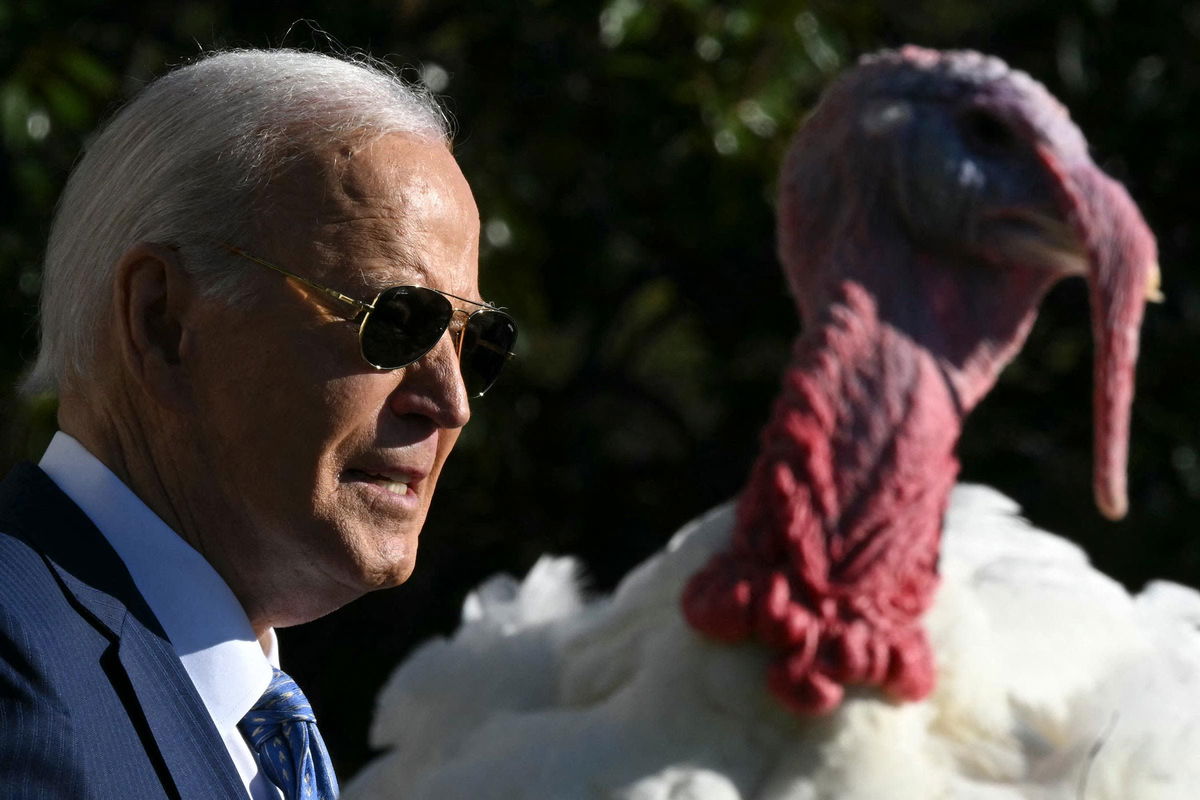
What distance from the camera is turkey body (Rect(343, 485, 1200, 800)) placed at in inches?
91.7

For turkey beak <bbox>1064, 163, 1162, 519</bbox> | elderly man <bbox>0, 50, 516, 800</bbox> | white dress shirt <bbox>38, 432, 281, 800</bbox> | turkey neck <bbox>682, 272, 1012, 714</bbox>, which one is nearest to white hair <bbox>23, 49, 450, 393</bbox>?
elderly man <bbox>0, 50, 516, 800</bbox>

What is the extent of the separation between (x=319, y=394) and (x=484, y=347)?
224 mm

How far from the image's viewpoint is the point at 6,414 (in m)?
3.58

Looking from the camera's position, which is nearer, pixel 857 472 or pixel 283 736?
pixel 283 736

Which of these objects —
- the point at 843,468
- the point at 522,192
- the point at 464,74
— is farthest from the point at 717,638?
the point at 464,74

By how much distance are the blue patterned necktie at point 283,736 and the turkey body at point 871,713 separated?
1.03 meters

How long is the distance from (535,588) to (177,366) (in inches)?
71.1

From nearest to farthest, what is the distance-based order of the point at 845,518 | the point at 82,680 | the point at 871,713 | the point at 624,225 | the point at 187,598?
1. the point at 82,680
2. the point at 187,598
3. the point at 871,713
4. the point at 845,518
5. the point at 624,225

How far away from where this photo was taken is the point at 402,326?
1.31 meters

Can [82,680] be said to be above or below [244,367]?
below

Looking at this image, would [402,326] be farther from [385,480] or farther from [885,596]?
[885,596]

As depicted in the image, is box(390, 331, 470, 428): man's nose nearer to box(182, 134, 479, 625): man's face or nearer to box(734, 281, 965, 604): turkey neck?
box(182, 134, 479, 625): man's face

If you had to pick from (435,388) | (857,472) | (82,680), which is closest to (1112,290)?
(857,472)

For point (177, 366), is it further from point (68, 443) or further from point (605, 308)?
point (605, 308)
